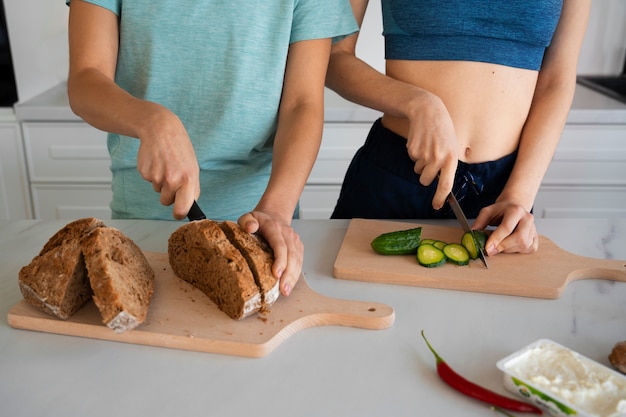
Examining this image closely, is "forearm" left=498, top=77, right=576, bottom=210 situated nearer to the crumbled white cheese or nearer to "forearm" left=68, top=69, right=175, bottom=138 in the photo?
the crumbled white cheese

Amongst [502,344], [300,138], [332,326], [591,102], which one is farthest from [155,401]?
[591,102]

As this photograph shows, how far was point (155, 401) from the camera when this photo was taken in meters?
0.95

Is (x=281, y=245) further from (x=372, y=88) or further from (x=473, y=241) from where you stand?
(x=372, y=88)

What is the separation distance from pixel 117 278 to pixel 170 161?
223mm

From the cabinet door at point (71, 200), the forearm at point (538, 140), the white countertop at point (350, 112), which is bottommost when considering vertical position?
the cabinet door at point (71, 200)

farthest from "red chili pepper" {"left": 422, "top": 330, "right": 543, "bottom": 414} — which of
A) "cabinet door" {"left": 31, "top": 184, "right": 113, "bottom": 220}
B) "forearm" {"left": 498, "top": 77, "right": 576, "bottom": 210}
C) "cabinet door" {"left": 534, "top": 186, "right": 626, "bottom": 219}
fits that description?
"cabinet door" {"left": 31, "top": 184, "right": 113, "bottom": 220}

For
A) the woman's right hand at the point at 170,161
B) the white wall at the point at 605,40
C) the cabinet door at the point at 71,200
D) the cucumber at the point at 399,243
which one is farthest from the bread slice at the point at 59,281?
the white wall at the point at 605,40

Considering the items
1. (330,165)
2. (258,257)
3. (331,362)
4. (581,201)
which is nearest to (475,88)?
(258,257)

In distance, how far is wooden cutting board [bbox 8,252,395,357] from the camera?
3.52ft

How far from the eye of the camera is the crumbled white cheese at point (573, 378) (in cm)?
90

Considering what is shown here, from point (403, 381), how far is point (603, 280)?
23.0 inches

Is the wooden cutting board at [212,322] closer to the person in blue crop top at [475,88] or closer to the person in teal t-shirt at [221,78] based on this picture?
the person in teal t-shirt at [221,78]

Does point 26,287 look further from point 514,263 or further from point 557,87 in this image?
point 557,87

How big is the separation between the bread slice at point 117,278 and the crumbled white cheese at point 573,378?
24.4 inches
